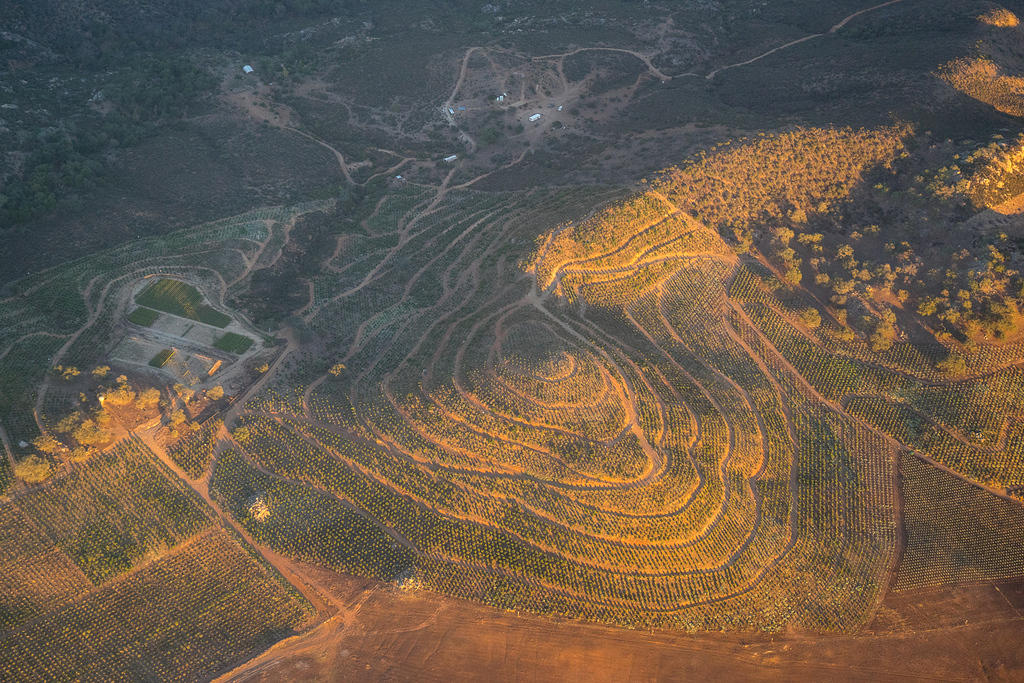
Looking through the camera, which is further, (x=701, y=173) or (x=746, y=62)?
(x=746, y=62)

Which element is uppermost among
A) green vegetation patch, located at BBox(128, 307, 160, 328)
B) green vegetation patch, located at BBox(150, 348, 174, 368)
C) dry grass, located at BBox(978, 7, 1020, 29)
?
dry grass, located at BBox(978, 7, 1020, 29)

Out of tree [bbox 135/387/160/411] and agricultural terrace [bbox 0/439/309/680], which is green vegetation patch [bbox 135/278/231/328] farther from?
agricultural terrace [bbox 0/439/309/680]

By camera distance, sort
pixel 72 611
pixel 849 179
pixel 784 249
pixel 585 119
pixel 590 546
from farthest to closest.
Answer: pixel 585 119 < pixel 849 179 < pixel 784 249 < pixel 590 546 < pixel 72 611

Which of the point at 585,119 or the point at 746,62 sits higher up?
the point at 746,62

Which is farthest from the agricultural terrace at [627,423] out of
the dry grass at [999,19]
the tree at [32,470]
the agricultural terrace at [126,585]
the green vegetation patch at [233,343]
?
the dry grass at [999,19]

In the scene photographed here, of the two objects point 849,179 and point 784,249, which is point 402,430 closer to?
point 784,249

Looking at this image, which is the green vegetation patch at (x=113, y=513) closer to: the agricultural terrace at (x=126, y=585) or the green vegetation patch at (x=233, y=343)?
the agricultural terrace at (x=126, y=585)

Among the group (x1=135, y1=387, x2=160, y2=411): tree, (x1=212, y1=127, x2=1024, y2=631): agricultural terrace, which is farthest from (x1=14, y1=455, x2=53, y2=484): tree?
(x1=212, y1=127, x2=1024, y2=631): agricultural terrace

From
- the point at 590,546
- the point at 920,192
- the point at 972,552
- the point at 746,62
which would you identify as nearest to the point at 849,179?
the point at 920,192
